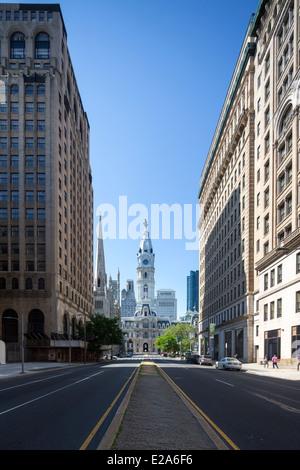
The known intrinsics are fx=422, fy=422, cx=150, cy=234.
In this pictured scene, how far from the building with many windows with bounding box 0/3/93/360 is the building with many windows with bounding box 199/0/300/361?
29.3 m

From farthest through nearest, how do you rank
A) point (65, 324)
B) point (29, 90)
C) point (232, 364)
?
point (65, 324)
point (29, 90)
point (232, 364)

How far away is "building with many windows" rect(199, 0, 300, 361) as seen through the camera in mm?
42688

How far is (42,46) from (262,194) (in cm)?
5017

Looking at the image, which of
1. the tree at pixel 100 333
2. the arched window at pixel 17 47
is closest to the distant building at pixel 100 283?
the tree at pixel 100 333

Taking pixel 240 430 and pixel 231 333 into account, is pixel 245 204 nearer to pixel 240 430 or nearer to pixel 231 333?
pixel 231 333

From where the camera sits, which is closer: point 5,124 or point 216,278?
point 5,124

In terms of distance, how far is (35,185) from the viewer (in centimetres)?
7062

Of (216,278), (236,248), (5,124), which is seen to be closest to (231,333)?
(236,248)

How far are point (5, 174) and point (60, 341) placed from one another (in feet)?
95.2

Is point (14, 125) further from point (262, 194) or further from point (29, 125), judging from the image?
point (262, 194)

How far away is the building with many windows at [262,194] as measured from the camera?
140 feet

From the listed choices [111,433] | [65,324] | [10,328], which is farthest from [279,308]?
[10,328]

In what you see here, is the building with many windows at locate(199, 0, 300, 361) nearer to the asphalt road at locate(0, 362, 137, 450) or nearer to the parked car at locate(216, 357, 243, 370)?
the parked car at locate(216, 357, 243, 370)
